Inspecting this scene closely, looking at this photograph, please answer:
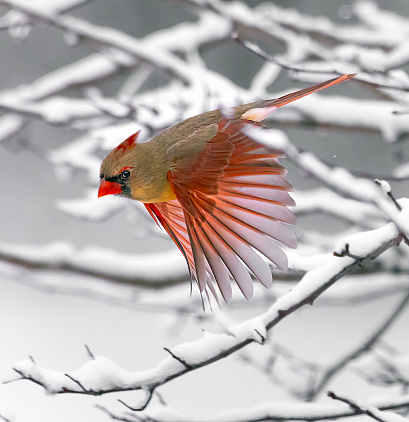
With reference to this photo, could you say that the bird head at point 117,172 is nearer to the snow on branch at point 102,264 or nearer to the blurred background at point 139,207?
the blurred background at point 139,207

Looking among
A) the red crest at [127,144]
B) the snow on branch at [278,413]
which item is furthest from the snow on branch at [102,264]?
the red crest at [127,144]

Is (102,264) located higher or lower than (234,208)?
lower

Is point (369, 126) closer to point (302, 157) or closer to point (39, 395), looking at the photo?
point (302, 157)

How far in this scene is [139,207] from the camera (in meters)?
1.18

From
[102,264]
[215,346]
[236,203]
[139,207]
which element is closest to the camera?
[236,203]

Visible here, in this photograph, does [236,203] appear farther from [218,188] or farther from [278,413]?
[278,413]

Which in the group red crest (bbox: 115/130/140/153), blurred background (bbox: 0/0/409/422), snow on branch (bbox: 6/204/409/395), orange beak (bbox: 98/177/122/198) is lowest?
blurred background (bbox: 0/0/409/422)

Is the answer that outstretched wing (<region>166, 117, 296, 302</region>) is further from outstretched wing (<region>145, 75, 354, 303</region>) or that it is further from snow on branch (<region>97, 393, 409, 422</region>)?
snow on branch (<region>97, 393, 409, 422</region>)

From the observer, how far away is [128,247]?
13.8 feet

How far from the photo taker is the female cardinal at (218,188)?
0.35 meters

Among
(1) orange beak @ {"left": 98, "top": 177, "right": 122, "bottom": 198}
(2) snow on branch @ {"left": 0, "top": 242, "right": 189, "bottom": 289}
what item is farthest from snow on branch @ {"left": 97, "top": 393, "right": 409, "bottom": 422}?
(2) snow on branch @ {"left": 0, "top": 242, "right": 189, "bottom": 289}

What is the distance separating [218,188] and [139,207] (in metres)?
0.77

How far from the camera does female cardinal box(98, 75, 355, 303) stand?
0.35 meters

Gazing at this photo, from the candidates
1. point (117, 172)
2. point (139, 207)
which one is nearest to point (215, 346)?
point (117, 172)
